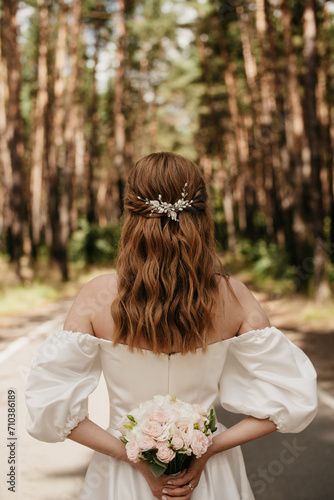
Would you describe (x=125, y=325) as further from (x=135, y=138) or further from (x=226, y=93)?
(x=135, y=138)

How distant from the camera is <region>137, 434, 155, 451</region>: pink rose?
8.36ft

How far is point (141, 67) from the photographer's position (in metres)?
46.1

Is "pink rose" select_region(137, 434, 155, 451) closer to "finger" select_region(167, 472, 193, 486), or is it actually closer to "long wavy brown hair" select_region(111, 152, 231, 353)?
"finger" select_region(167, 472, 193, 486)

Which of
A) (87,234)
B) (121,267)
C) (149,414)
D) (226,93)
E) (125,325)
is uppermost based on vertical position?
(226,93)

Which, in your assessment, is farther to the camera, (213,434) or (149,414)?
(213,434)

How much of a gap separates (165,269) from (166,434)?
0.60 m

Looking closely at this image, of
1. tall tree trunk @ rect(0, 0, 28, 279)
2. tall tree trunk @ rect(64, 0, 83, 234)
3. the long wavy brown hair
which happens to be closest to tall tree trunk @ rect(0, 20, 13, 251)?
tall tree trunk @ rect(64, 0, 83, 234)

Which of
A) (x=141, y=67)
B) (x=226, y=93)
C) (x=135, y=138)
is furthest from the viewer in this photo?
(x=135, y=138)

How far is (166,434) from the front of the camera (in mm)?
2551

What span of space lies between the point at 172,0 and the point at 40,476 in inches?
1165

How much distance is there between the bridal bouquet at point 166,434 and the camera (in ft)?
8.37

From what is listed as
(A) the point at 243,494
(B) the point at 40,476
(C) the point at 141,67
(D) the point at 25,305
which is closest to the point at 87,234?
(D) the point at 25,305

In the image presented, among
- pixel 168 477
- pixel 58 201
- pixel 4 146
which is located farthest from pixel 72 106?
pixel 168 477

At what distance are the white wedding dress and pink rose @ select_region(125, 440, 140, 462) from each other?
0.74 ft
